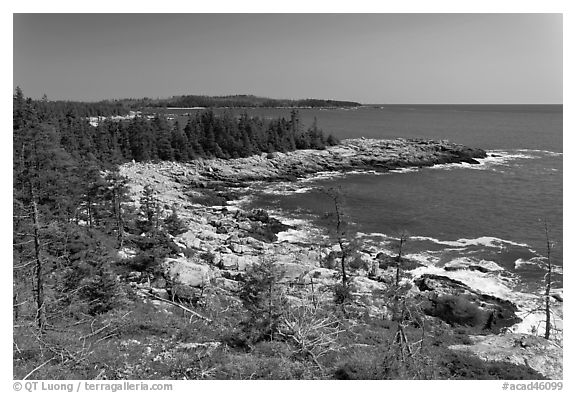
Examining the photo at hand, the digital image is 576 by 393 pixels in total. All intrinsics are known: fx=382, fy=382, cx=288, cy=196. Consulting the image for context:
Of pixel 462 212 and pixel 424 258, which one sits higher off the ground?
pixel 462 212

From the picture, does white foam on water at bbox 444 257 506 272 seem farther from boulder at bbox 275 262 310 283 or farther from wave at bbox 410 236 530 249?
boulder at bbox 275 262 310 283

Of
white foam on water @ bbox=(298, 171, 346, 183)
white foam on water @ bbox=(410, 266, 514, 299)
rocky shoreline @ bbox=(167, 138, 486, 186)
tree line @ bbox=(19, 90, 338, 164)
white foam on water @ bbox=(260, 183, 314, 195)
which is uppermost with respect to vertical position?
tree line @ bbox=(19, 90, 338, 164)

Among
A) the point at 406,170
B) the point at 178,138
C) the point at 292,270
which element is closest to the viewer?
the point at 292,270

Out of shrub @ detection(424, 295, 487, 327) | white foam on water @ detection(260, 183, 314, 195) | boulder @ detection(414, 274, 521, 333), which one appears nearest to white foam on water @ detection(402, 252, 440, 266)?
boulder @ detection(414, 274, 521, 333)

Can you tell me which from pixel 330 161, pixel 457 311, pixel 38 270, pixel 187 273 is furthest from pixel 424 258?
pixel 330 161

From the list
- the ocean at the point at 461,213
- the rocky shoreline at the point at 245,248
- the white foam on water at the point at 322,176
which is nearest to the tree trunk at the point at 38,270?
the rocky shoreline at the point at 245,248

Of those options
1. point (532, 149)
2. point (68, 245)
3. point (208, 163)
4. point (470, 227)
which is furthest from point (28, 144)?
point (532, 149)

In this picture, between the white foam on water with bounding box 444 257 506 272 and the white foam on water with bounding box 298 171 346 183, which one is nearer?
the white foam on water with bounding box 444 257 506 272

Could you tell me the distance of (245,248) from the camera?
29.4 metres

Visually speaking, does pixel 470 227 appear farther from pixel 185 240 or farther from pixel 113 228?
pixel 113 228

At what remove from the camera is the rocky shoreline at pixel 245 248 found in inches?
843

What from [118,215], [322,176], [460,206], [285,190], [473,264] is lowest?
[473,264]

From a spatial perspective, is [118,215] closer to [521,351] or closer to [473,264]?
[473,264]

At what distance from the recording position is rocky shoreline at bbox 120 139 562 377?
2141 cm
